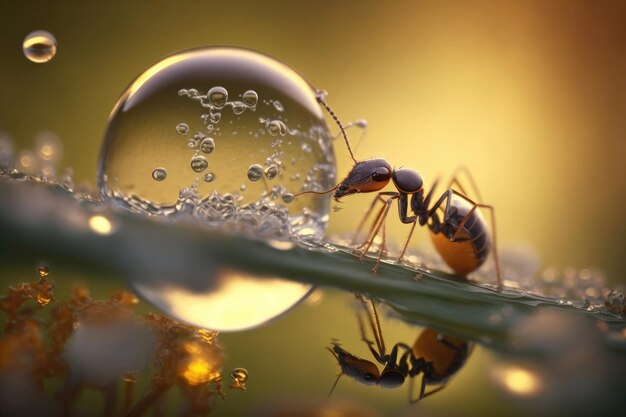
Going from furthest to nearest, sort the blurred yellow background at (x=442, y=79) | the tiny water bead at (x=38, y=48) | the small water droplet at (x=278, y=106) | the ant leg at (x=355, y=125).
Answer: the blurred yellow background at (x=442, y=79) < the tiny water bead at (x=38, y=48) < the ant leg at (x=355, y=125) < the small water droplet at (x=278, y=106)

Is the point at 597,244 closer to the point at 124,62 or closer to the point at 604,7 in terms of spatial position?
the point at 604,7

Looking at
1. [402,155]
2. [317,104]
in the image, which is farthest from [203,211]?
[402,155]

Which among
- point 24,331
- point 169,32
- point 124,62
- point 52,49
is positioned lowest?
point 24,331

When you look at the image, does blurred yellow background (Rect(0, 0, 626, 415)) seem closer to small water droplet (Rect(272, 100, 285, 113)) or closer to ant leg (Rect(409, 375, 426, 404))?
small water droplet (Rect(272, 100, 285, 113))

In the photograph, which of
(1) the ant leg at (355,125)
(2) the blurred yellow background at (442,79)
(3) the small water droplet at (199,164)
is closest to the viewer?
(3) the small water droplet at (199,164)

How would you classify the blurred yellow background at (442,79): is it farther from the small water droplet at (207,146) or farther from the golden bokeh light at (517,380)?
the golden bokeh light at (517,380)

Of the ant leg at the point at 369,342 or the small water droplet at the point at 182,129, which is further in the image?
the small water droplet at the point at 182,129

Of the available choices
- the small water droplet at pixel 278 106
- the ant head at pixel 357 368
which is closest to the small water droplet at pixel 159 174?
the small water droplet at pixel 278 106
